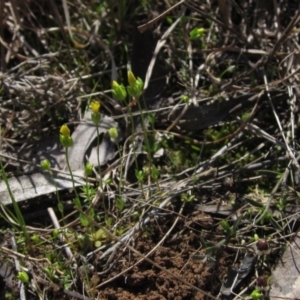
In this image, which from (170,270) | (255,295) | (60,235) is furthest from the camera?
(60,235)

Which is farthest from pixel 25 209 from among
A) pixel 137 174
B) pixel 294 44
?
pixel 294 44

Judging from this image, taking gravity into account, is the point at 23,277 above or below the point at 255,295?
above

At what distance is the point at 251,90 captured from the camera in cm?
227

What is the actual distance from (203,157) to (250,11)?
70cm

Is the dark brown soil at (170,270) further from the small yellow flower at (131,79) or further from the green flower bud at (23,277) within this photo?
the small yellow flower at (131,79)

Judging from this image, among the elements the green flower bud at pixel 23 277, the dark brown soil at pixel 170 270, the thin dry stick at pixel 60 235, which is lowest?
the dark brown soil at pixel 170 270

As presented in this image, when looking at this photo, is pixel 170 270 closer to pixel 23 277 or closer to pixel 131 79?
pixel 23 277

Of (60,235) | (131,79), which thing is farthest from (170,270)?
(131,79)

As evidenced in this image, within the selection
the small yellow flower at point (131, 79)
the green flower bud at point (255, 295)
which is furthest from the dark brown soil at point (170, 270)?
the small yellow flower at point (131, 79)

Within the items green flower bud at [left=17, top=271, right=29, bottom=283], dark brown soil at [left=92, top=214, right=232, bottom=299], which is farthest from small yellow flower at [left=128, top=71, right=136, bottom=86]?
green flower bud at [left=17, top=271, right=29, bottom=283]

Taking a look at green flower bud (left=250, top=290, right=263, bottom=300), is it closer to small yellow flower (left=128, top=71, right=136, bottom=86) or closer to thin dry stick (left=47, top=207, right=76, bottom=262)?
thin dry stick (left=47, top=207, right=76, bottom=262)

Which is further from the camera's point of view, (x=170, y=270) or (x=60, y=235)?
(x=60, y=235)

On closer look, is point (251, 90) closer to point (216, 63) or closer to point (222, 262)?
point (216, 63)

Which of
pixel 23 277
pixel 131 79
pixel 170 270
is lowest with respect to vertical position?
pixel 170 270
